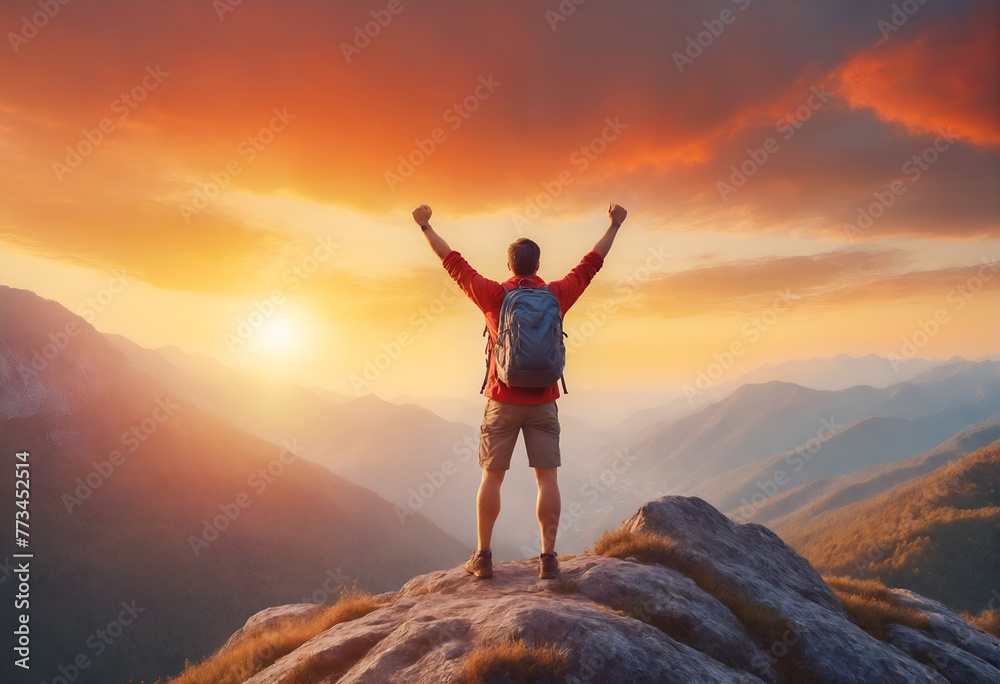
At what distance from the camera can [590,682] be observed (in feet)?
16.3

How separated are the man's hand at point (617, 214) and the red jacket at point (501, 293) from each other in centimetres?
74

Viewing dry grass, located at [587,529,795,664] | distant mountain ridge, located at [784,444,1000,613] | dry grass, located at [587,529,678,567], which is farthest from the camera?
distant mountain ridge, located at [784,444,1000,613]

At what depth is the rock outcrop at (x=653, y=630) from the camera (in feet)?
17.9

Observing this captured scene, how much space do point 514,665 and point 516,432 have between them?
3.19 metres

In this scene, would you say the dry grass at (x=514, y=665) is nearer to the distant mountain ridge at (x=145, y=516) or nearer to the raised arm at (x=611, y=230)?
the raised arm at (x=611, y=230)

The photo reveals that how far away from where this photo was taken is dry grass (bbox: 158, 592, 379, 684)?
732 cm

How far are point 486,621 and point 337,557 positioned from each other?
96.4m

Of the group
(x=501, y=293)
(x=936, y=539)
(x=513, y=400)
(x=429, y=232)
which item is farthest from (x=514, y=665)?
(x=936, y=539)

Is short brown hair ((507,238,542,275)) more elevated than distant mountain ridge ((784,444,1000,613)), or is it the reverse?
short brown hair ((507,238,542,275))

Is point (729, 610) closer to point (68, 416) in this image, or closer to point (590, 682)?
point (590, 682)

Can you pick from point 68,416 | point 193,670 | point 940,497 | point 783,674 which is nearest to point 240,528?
point 68,416

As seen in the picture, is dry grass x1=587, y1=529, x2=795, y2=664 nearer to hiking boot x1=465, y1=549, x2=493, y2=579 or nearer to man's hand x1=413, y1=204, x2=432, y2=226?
hiking boot x1=465, y1=549, x2=493, y2=579

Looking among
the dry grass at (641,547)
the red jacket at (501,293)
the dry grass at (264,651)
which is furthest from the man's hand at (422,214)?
the dry grass at (641,547)

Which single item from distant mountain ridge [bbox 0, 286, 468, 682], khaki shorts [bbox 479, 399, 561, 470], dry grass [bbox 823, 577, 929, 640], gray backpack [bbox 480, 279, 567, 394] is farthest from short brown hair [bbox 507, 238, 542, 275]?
distant mountain ridge [bbox 0, 286, 468, 682]
